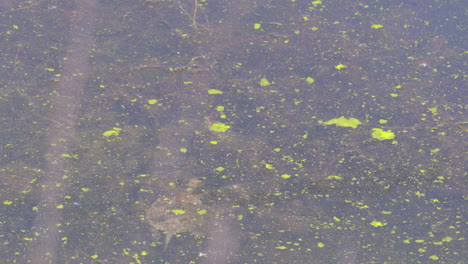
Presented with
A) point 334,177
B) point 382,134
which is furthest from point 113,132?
point 382,134

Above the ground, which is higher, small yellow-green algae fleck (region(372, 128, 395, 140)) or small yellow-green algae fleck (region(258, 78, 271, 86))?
small yellow-green algae fleck (region(258, 78, 271, 86))

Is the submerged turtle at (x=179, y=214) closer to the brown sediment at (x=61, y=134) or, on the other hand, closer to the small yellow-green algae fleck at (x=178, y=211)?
the small yellow-green algae fleck at (x=178, y=211)

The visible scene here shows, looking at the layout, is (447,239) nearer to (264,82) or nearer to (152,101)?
(264,82)

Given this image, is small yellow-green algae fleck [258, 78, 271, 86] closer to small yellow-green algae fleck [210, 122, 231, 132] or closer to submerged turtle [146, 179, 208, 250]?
small yellow-green algae fleck [210, 122, 231, 132]

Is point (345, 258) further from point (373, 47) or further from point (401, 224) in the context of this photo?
point (373, 47)

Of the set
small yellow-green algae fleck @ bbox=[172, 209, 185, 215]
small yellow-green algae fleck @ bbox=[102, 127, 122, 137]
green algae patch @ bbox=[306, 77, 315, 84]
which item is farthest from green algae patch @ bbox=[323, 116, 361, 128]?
small yellow-green algae fleck @ bbox=[102, 127, 122, 137]

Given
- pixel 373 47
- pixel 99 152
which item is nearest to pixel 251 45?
pixel 373 47

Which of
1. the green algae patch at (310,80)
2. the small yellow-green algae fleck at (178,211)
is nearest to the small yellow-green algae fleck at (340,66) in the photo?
the green algae patch at (310,80)
